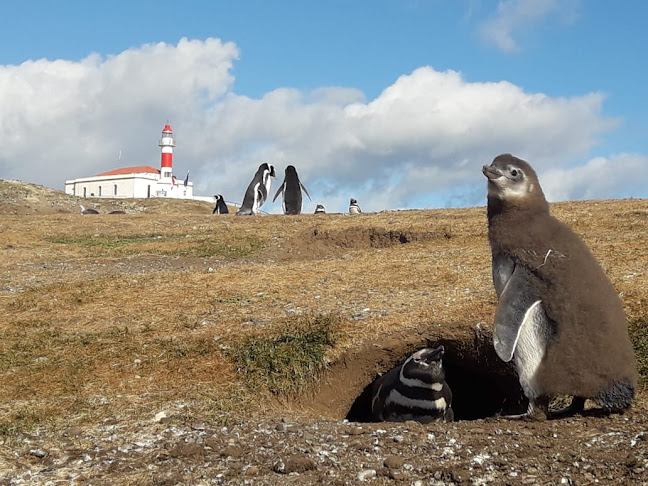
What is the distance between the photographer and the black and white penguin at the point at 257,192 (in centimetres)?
2809

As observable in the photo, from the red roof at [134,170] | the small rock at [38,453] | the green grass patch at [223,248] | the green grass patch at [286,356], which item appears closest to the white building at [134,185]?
the red roof at [134,170]

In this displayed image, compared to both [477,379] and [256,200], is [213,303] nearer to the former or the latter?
[477,379]

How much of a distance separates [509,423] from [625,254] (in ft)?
21.2

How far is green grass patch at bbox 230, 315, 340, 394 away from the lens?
6535 millimetres

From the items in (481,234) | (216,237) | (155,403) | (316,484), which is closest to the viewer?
(316,484)

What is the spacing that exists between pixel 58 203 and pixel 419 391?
126 feet

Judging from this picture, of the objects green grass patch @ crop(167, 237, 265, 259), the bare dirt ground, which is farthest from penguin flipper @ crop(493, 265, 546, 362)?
green grass patch @ crop(167, 237, 265, 259)

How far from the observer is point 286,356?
6.82m

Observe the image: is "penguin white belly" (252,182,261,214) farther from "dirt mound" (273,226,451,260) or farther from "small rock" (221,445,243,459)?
"small rock" (221,445,243,459)

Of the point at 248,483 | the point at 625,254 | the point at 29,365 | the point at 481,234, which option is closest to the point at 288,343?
the point at 29,365

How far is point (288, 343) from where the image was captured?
23.2 ft

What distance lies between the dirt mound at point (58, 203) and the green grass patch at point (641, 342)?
115 ft

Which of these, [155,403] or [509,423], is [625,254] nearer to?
[509,423]

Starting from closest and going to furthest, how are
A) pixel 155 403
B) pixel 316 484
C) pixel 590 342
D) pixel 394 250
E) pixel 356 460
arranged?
pixel 316 484 < pixel 356 460 < pixel 590 342 < pixel 155 403 < pixel 394 250
